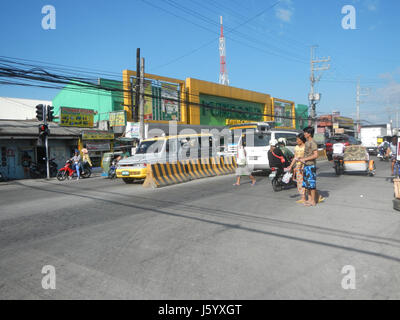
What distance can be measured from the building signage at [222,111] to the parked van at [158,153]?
47.0ft

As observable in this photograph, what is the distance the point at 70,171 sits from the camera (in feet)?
55.3

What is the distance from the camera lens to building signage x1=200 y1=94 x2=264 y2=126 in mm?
30203

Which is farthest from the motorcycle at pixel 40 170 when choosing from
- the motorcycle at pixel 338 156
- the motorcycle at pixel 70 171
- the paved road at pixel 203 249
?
the motorcycle at pixel 338 156

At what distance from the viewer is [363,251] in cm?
436

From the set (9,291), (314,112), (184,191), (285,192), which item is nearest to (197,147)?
(184,191)

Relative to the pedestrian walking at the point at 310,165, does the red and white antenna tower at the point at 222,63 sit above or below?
above

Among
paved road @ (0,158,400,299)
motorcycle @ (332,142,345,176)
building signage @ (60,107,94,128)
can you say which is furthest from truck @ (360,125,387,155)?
paved road @ (0,158,400,299)

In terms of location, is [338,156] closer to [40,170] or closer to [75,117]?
[40,170]

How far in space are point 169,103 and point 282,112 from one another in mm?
22443

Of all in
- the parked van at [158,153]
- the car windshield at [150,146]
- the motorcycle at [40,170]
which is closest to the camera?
the parked van at [158,153]

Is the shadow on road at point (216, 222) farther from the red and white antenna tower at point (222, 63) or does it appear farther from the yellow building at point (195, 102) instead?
the red and white antenna tower at point (222, 63)

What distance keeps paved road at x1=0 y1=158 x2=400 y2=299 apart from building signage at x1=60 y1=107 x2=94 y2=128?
14791 millimetres

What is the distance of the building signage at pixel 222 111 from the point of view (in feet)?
99.1

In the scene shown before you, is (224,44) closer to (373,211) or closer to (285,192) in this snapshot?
(285,192)
